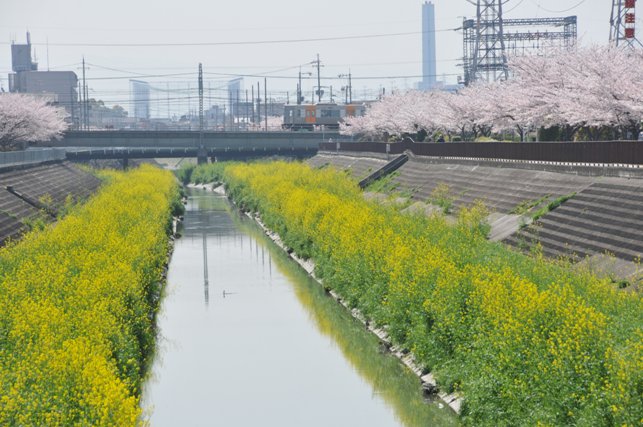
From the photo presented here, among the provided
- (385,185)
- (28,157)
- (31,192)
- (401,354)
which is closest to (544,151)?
(385,185)

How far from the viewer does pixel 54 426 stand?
44.4 ft

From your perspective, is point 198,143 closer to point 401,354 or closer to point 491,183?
point 491,183

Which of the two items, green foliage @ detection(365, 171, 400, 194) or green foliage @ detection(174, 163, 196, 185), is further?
green foliage @ detection(174, 163, 196, 185)

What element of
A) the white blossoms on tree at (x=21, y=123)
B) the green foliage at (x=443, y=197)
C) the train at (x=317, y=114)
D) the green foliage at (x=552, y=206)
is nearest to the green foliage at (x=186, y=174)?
the train at (x=317, y=114)

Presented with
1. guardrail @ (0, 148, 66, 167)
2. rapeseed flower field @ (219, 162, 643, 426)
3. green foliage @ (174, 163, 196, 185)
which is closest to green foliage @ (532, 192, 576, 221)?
rapeseed flower field @ (219, 162, 643, 426)

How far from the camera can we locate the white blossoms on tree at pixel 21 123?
74.9 meters

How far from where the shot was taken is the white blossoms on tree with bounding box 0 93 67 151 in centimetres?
7488

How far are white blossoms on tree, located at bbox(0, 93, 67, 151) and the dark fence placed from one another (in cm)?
2879

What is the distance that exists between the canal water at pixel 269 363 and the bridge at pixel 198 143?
2679 inches

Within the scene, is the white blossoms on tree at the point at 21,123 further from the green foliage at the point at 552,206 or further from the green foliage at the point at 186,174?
the green foliage at the point at 552,206

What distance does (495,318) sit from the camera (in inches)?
728

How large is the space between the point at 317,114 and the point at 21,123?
49955 millimetres

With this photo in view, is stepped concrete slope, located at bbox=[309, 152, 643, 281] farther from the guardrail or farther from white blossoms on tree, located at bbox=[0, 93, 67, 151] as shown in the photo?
white blossoms on tree, located at bbox=[0, 93, 67, 151]

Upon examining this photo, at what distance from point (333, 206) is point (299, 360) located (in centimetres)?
1462
